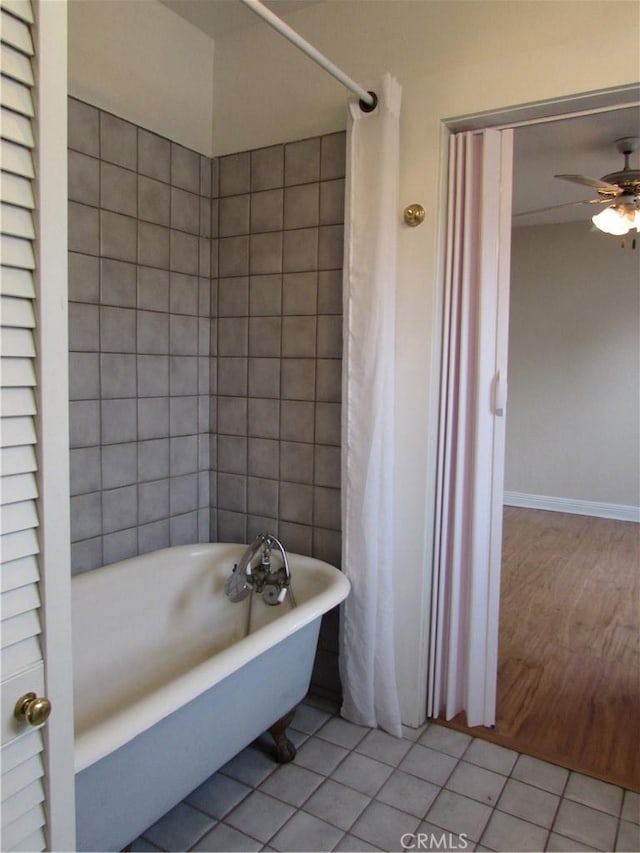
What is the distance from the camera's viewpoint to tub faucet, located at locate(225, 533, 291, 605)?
221cm

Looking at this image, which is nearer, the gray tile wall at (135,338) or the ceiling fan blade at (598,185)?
the gray tile wall at (135,338)

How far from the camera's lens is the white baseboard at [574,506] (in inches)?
211

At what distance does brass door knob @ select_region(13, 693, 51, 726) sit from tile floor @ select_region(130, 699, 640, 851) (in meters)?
1.00

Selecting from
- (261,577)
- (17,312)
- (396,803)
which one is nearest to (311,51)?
(17,312)

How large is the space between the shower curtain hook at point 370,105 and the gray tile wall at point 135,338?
787mm

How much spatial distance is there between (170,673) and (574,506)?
14.3 feet

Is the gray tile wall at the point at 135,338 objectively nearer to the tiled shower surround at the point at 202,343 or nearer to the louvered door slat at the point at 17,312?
the tiled shower surround at the point at 202,343

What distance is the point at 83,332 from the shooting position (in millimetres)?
2162

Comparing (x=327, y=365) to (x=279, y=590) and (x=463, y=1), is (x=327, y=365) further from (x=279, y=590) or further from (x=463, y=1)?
(x=463, y=1)

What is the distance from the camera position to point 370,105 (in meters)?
2.07

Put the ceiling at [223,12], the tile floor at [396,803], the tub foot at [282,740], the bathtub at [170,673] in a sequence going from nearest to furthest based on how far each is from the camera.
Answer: the bathtub at [170,673] → the tile floor at [396,803] → the tub foot at [282,740] → the ceiling at [223,12]

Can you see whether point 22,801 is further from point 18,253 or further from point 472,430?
point 472,430

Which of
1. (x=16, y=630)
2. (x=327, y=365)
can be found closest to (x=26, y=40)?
(x=16, y=630)

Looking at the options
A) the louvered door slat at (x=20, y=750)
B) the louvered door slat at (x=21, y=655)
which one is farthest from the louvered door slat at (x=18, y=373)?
the louvered door slat at (x=20, y=750)
